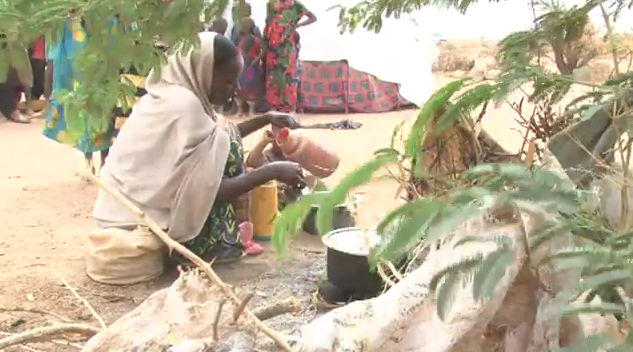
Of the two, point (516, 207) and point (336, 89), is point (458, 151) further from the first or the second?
point (336, 89)

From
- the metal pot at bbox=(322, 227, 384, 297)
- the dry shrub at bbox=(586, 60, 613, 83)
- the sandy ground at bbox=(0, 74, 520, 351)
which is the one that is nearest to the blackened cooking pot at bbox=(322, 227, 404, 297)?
the metal pot at bbox=(322, 227, 384, 297)

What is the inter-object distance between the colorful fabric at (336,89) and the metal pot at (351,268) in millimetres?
5249

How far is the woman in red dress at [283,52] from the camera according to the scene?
24.3 feet

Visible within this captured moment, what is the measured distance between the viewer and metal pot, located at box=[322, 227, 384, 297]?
2949mm

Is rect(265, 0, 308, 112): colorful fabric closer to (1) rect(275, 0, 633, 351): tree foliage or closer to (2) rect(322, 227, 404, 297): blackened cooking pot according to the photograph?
(2) rect(322, 227, 404, 297): blackened cooking pot

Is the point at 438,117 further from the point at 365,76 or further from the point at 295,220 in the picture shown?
the point at 365,76

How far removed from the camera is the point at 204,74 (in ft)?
11.6

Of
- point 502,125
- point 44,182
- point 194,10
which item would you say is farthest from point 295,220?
point 502,125

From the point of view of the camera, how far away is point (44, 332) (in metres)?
1.34

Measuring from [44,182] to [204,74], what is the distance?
6.95 feet

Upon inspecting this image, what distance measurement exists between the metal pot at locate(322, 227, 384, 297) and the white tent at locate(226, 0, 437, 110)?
515 cm

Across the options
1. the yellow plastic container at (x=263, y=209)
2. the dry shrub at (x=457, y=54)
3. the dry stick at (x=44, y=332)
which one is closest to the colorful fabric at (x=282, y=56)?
the dry shrub at (x=457, y=54)

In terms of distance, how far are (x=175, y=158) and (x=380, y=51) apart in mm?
4901

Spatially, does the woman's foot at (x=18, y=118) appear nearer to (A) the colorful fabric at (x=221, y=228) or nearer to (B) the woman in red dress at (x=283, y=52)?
(B) the woman in red dress at (x=283, y=52)
